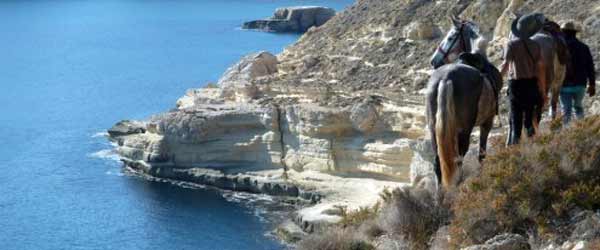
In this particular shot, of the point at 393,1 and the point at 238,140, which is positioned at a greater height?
the point at 393,1

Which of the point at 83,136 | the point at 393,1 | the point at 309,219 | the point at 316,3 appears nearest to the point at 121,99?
the point at 83,136

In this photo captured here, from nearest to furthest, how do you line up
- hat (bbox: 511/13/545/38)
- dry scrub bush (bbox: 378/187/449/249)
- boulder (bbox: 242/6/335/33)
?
dry scrub bush (bbox: 378/187/449/249) < hat (bbox: 511/13/545/38) < boulder (bbox: 242/6/335/33)

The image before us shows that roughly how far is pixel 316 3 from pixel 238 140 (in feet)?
284

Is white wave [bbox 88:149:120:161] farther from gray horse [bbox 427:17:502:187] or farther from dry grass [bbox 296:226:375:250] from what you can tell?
gray horse [bbox 427:17:502:187]

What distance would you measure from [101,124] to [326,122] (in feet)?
54.8

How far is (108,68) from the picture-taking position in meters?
68.2

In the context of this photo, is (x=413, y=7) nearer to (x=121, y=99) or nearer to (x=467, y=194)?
(x=121, y=99)

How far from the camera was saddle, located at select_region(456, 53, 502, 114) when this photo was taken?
1195 centimetres

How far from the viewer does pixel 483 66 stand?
39.5ft

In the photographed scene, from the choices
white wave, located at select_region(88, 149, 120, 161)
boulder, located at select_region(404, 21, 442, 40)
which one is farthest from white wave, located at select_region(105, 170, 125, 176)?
boulder, located at select_region(404, 21, 442, 40)

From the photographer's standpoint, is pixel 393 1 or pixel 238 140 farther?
pixel 393 1

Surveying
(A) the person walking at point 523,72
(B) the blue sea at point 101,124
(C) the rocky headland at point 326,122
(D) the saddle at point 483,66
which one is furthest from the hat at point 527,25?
(B) the blue sea at point 101,124

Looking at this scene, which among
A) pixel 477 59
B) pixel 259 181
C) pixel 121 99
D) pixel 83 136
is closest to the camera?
pixel 477 59

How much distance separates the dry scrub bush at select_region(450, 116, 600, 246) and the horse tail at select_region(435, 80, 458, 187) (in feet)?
2.83
